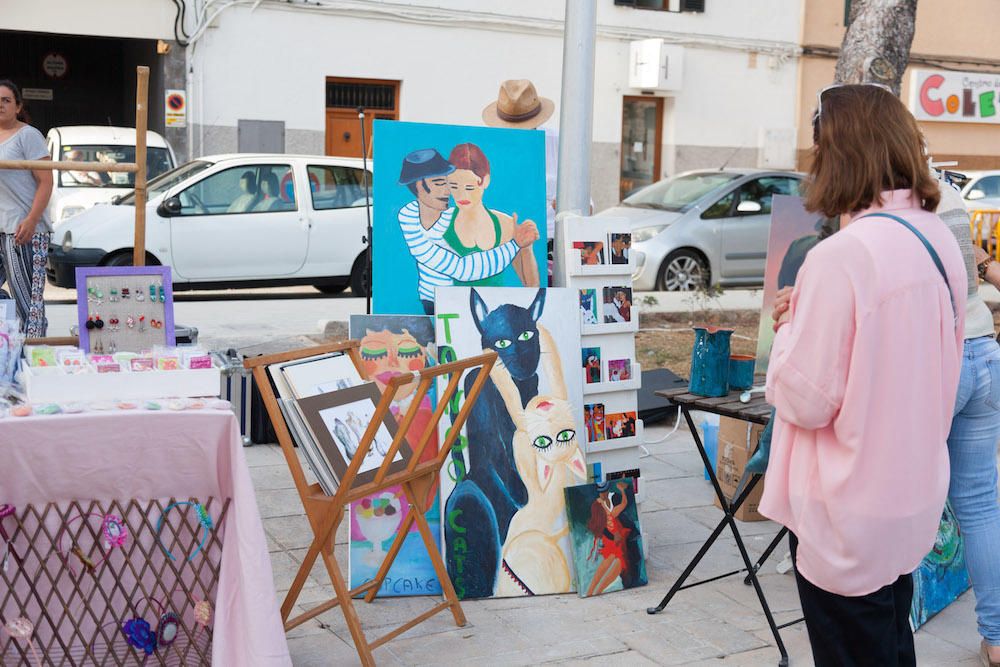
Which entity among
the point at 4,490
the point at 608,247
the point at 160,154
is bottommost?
the point at 4,490

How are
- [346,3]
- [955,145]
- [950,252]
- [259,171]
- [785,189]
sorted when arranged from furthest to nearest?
[955,145]
[346,3]
[785,189]
[259,171]
[950,252]

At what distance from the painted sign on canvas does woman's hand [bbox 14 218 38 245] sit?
8.04 feet

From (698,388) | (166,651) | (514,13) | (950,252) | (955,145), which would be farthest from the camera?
(955,145)

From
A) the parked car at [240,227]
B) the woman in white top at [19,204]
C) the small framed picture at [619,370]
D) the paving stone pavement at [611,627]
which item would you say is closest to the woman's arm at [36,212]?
the woman in white top at [19,204]

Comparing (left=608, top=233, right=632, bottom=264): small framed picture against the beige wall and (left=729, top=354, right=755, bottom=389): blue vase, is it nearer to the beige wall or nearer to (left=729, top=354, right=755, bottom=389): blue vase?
(left=729, top=354, right=755, bottom=389): blue vase

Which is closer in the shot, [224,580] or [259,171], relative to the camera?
[224,580]

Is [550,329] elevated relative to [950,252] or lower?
lower

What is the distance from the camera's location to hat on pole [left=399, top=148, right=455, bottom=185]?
164 inches

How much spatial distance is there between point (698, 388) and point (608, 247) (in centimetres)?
74

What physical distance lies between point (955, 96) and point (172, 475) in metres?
21.1

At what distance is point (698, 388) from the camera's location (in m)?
3.94

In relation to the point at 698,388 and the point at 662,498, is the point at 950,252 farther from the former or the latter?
the point at 662,498

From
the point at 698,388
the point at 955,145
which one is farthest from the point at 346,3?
the point at 698,388

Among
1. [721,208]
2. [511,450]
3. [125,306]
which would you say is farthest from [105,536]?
[721,208]
